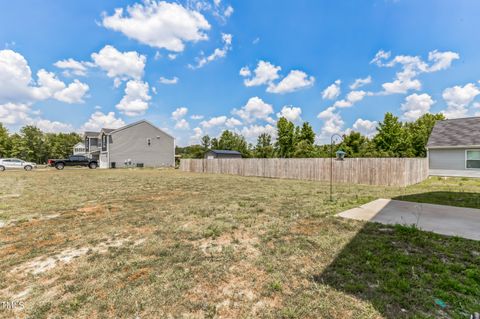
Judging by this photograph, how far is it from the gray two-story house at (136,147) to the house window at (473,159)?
1240 inches

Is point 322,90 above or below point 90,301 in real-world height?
above

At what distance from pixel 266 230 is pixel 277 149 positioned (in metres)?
28.0

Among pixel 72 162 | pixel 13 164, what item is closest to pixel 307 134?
pixel 72 162

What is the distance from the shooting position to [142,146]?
101ft

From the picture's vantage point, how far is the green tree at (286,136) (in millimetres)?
29156

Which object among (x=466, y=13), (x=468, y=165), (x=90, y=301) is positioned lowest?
(x=90, y=301)

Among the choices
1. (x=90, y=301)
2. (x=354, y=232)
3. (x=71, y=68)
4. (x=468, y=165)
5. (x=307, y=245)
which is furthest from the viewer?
(x=71, y=68)

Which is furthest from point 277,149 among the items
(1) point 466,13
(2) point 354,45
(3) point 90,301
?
(3) point 90,301

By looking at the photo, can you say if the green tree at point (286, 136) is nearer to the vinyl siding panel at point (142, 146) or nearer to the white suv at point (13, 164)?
the vinyl siding panel at point (142, 146)

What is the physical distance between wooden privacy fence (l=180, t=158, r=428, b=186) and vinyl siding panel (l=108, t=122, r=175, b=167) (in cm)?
1692

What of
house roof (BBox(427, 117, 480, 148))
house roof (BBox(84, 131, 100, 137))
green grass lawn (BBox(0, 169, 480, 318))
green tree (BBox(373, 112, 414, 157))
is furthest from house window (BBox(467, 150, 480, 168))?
house roof (BBox(84, 131, 100, 137))

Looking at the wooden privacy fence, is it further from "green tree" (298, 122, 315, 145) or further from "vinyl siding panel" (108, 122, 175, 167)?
"vinyl siding panel" (108, 122, 175, 167)

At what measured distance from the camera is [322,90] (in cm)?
1969

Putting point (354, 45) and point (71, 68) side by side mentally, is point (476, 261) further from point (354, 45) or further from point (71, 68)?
point (71, 68)
